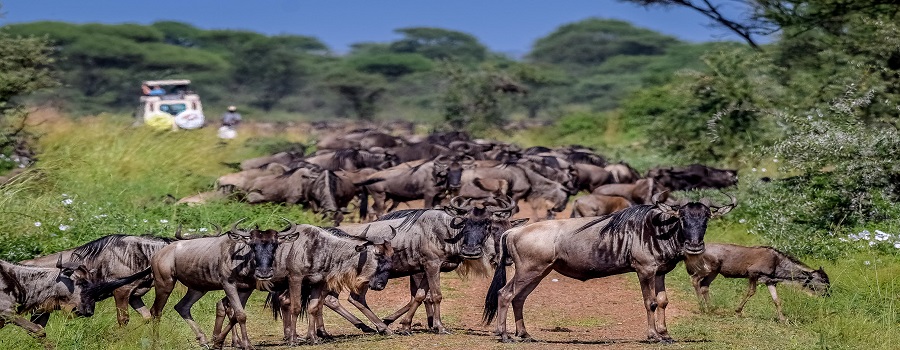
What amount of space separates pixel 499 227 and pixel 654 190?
7.07 meters

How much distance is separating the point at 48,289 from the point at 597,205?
7948 mm

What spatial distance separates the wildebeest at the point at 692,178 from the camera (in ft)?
59.4

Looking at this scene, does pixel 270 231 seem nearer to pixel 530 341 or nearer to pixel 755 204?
pixel 530 341

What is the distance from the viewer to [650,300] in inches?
325

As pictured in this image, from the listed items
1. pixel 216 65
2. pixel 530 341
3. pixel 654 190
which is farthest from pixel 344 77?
pixel 530 341

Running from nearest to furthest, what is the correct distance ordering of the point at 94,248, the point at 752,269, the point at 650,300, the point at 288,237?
the point at 288,237, the point at 650,300, the point at 94,248, the point at 752,269

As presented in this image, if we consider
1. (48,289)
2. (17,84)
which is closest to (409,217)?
(48,289)

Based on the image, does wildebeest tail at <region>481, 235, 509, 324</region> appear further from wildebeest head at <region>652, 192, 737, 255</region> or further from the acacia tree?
the acacia tree

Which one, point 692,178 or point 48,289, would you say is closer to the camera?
point 48,289

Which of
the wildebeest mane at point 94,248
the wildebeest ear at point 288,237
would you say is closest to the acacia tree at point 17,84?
the wildebeest mane at point 94,248

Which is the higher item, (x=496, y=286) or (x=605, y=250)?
(x=605, y=250)

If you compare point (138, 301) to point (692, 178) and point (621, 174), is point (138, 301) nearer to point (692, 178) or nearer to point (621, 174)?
point (692, 178)

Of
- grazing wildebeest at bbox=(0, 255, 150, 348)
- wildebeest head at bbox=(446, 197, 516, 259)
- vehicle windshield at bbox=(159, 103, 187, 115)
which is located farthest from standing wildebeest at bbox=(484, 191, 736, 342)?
vehicle windshield at bbox=(159, 103, 187, 115)

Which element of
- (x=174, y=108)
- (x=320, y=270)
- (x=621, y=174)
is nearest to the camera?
(x=320, y=270)
